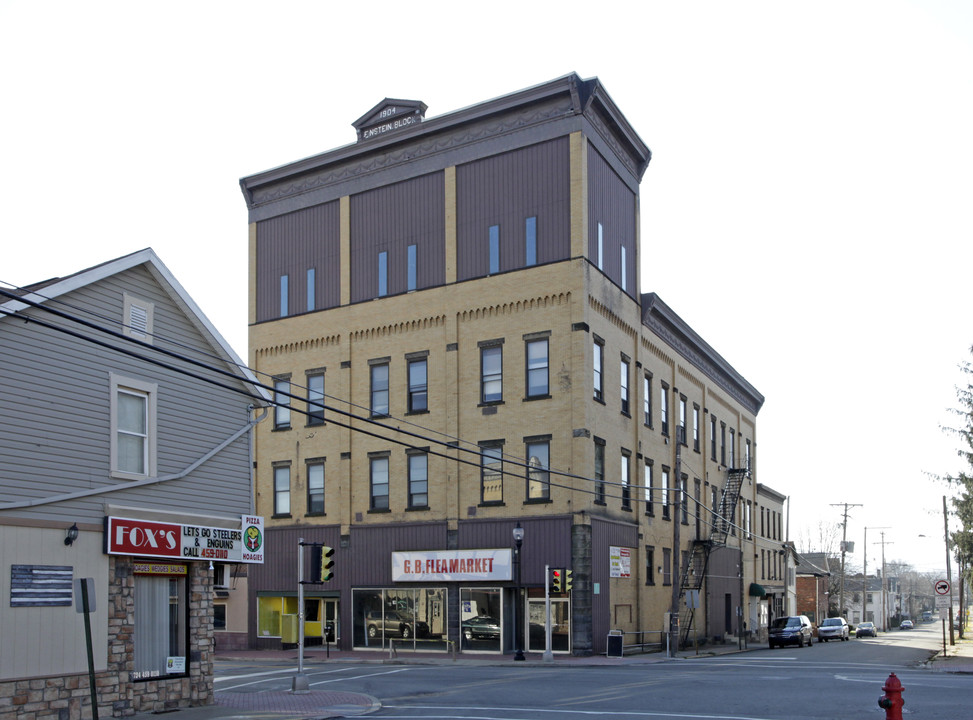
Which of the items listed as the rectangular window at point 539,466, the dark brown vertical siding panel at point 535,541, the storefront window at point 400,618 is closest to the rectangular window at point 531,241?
the rectangular window at point 539,466

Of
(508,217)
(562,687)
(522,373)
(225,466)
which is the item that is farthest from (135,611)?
(508,217)

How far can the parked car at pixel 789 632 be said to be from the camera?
53591mm

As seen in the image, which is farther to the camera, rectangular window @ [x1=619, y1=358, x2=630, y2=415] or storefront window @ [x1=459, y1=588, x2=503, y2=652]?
rectangular window @ [x1=619, y1=358, x2=630, y2=415]

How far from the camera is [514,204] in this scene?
41.5m

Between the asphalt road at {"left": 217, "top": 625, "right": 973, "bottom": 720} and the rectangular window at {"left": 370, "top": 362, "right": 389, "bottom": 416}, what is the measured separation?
1194 cm

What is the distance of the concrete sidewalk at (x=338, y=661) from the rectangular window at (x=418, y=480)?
19.5ft

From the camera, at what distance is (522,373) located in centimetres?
4025

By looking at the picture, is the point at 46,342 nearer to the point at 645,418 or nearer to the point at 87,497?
the point at 87,497

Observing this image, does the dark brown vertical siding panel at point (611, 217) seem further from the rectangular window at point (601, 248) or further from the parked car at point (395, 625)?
the parked car at point (395, 625)

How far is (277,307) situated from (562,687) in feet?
90.2

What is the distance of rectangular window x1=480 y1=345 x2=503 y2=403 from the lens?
4097 cm

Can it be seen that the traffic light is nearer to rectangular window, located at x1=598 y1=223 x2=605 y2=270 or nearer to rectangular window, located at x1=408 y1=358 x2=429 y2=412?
rectangular window, located at x1=408 y1=358 x2=429 y2=412

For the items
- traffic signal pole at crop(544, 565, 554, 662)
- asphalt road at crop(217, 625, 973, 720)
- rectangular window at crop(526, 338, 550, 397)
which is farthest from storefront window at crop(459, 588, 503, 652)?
rectangular window at crop(526, 338, 550, 397)

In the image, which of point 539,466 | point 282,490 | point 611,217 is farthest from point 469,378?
point 282,490
